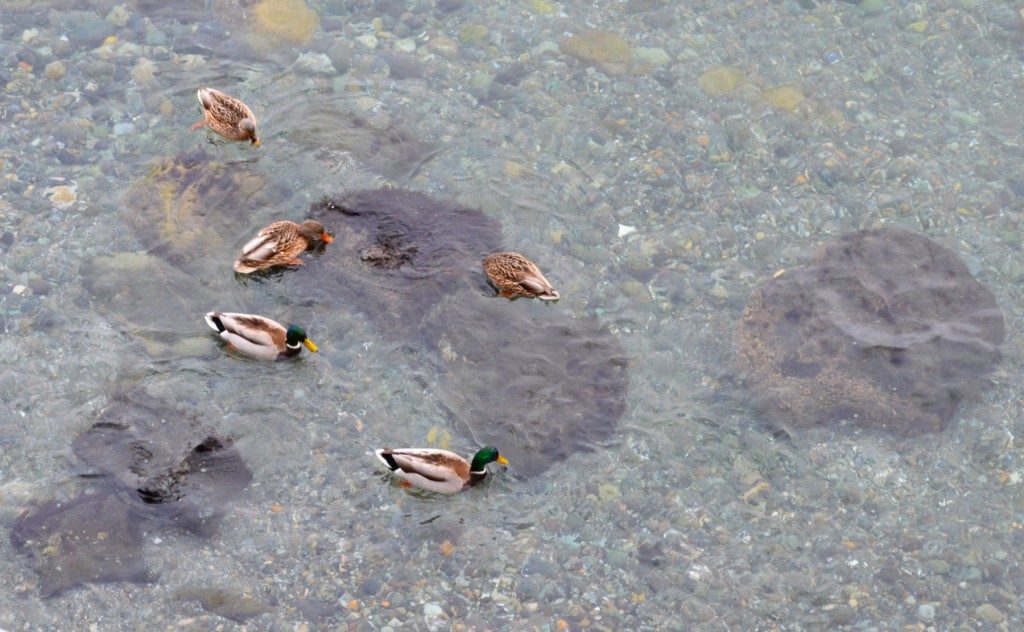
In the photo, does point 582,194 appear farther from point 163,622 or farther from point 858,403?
point 163,622

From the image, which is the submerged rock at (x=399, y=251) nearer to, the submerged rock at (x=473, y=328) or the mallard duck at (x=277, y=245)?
the submerged rock at (x=473, y=328)

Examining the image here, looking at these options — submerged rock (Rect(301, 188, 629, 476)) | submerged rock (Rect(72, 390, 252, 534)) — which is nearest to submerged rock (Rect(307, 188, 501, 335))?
submerged rock (Rect(301, 188, 629, 476))

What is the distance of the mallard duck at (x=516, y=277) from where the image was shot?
975 centimetres

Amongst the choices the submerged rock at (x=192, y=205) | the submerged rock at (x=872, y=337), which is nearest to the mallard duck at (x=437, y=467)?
the submerged rock at (x=872, y=337)

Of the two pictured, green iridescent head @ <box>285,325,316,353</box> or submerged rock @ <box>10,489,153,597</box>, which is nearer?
submerged rock @ <box>10,489,153,597</box>

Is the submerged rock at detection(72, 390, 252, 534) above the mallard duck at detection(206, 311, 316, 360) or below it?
below

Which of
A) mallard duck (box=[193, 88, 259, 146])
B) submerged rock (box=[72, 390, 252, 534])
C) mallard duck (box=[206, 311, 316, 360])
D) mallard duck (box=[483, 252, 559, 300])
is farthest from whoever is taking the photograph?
mallard duck (box=[193, 88, 259, 146])

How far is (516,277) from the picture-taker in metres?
9.76

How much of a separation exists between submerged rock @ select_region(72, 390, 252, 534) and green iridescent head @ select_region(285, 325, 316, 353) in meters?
1.06

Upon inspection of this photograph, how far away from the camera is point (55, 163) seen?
1084 centimetres

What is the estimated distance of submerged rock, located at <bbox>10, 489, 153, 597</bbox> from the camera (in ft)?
25.8

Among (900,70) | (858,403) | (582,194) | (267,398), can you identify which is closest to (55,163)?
(267,398)

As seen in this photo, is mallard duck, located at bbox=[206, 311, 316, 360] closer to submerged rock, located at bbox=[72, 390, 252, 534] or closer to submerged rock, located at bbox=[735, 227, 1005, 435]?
submerged rock, located at bbox=[72, 390, 252, 534]

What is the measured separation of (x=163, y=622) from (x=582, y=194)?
19.5 ft
